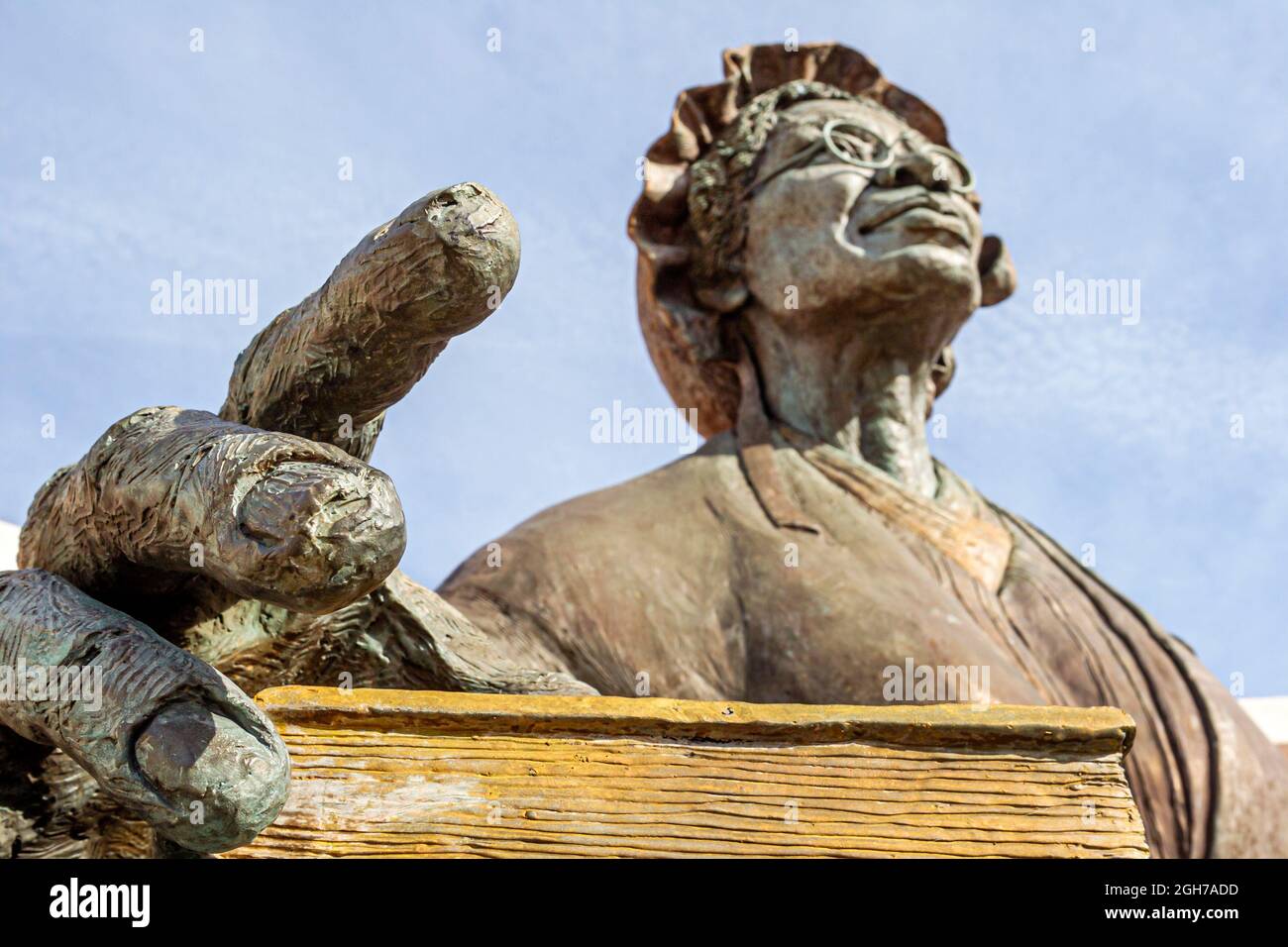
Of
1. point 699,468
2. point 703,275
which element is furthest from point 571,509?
point 703,275

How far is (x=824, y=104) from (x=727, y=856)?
4.13 m

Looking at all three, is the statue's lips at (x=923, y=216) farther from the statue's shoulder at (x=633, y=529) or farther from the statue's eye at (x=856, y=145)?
the statue's shoulder at (x=633, y=529)

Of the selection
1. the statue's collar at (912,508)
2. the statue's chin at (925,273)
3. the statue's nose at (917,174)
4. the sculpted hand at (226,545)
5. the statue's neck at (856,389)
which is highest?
the statue's nose at (917,174)

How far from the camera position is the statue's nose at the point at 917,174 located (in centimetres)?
575

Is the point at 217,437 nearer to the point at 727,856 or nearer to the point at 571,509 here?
the point at 727,856

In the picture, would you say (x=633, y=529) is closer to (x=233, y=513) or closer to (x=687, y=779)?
(x=687, y=779)

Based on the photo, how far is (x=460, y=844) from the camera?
243 centimetres

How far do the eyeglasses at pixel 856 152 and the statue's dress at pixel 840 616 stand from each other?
3.17 ft

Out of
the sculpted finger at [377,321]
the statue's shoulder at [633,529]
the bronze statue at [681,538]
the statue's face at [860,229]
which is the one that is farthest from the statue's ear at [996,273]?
the sculpted finger at [377,321]

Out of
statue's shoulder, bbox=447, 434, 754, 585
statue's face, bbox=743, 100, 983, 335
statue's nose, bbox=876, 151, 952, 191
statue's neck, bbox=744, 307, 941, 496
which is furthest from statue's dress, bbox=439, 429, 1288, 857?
statue's nose, bbox=876, 151, 952, 191

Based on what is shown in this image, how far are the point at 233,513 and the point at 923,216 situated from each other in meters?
4.07

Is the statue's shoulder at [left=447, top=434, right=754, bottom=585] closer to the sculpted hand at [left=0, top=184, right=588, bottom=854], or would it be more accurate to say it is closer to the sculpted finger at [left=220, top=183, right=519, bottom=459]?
the sculpted hand at [left=0, top=184, right=588, bottom=854]

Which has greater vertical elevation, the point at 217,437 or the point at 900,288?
the point at 900,288

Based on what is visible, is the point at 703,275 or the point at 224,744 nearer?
the point at 224,744
